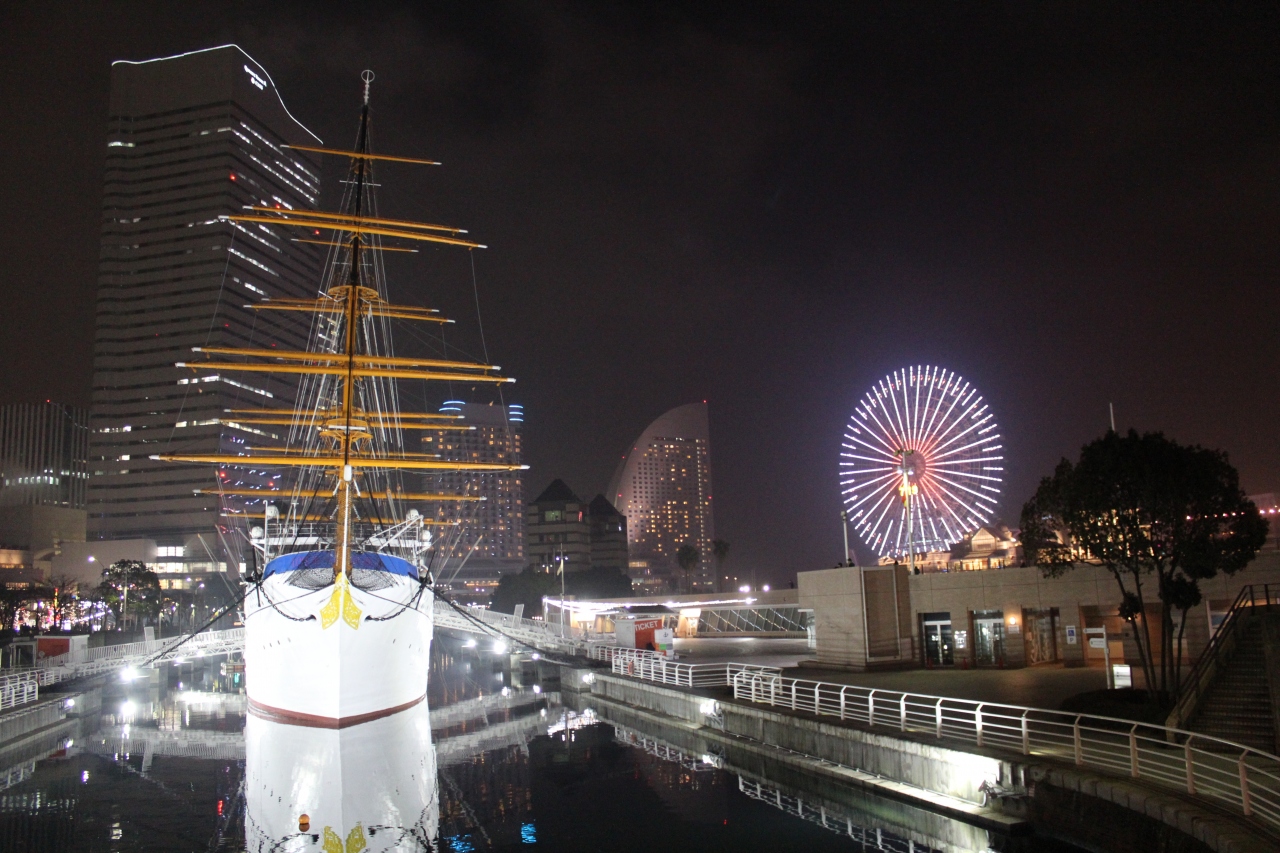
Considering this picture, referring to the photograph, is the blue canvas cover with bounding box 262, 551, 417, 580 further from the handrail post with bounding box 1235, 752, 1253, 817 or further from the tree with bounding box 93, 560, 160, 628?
the tree with bounding box 93, 560, 160, 628

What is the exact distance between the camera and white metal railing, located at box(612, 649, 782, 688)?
106 ft

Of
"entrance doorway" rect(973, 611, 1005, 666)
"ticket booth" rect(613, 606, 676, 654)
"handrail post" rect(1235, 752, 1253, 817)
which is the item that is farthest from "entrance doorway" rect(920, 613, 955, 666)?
"handrail post" rect(1235, 752, 1253, 817)

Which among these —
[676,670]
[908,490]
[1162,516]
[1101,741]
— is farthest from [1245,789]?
[908,490]

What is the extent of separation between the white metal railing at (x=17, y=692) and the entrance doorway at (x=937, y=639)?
1264 inches

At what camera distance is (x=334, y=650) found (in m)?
30.9

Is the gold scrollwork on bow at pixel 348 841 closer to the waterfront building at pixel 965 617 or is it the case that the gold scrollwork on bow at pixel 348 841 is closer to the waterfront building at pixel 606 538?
the waterfront building at pixel 965 617

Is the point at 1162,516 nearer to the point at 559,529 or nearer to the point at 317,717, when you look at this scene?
the point at 317,717

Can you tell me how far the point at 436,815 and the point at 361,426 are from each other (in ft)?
98.0

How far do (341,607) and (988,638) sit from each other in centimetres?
2225

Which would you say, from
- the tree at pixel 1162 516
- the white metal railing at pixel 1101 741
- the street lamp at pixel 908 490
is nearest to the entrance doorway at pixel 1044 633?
the street lamp at pixel 908 490

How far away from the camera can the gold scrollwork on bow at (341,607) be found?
102ft

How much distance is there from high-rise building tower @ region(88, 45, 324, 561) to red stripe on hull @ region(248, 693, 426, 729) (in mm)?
121485

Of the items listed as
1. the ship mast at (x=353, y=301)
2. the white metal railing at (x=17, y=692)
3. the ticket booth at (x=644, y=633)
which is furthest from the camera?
the ticket booth at (x=644, y=633)

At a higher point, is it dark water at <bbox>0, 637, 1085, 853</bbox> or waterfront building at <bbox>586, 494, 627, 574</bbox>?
waterfront building at <bbox>586, 494, 627, 574</bbox>
